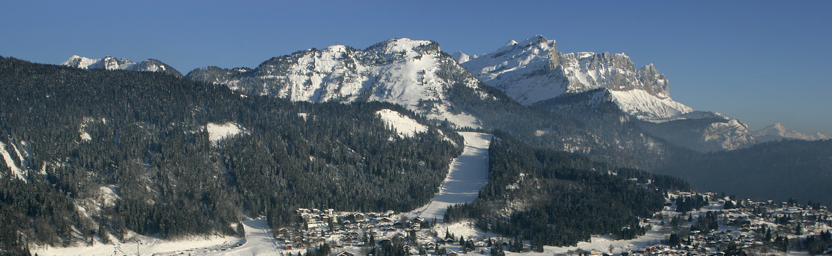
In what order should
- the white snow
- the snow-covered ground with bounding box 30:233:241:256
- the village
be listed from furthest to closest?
the white snow
the village
the snow-covered ground with bounding box 30:233:241:256

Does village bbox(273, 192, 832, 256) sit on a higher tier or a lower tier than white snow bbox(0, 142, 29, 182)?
lower

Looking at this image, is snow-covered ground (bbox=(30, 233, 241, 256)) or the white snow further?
the white snow

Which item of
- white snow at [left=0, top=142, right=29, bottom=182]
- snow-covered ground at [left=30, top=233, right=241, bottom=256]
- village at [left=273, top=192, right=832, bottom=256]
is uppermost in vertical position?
white snow at [left=0, top=142, right=29, bottom=182]

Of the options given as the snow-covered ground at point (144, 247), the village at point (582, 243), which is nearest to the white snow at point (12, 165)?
the snow-covered ground at point (144, 247)

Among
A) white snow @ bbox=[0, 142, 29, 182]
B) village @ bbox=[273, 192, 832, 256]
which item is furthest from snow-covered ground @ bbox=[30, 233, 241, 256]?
white snow @ bbox=[0, 142, 29, 182]

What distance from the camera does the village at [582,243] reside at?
163000mm

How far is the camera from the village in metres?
163

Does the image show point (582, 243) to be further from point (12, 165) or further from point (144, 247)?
point (12, 165)

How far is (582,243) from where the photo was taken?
178375 millimetres

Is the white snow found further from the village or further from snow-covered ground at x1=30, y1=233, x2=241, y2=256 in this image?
the village

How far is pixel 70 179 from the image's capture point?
182 metres

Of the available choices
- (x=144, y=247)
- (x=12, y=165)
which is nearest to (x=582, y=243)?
(x=144, y=247)

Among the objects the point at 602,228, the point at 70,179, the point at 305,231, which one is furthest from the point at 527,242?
the point at 70,179

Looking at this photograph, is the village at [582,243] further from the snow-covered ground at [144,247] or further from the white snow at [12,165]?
the white snow at [12,165]
